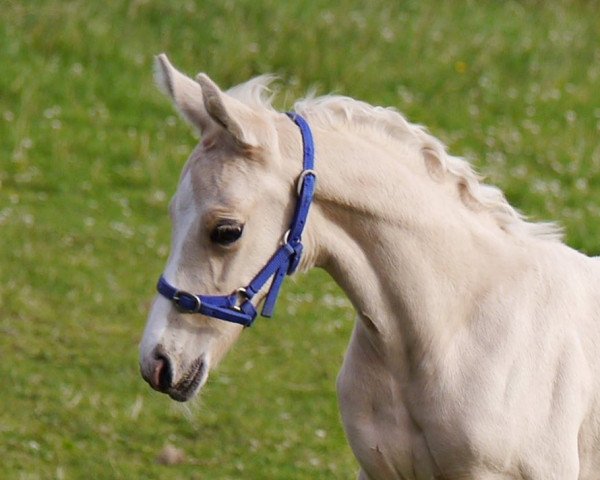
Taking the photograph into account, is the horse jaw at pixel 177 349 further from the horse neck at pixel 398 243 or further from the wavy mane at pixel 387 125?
the wavy mane at pixel 387 125

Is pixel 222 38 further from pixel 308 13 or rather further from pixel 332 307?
pixel 332 307

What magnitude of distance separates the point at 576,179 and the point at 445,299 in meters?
7.18

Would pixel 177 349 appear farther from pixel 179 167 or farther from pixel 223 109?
pixel 179 167

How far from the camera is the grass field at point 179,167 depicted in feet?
24.6

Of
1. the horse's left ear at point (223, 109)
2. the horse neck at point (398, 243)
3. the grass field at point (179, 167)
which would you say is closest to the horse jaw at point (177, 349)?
the horse neck at point (398, 243)

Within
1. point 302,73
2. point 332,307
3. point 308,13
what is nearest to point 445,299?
point 332,307

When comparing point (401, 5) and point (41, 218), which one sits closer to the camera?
point (41, 218)

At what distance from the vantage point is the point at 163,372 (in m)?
4.33

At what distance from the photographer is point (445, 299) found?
473 cm

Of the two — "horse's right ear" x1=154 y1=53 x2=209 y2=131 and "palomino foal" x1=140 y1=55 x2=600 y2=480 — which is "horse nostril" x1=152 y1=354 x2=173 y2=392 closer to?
"palomino foal" x1=140 y1=55 x2=600 y2=480

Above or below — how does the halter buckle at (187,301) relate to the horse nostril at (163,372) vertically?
above

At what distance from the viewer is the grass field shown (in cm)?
749

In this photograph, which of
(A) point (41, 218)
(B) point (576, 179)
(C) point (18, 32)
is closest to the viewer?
(A) point (41, 218)

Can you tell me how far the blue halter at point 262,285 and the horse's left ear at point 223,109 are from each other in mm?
258
